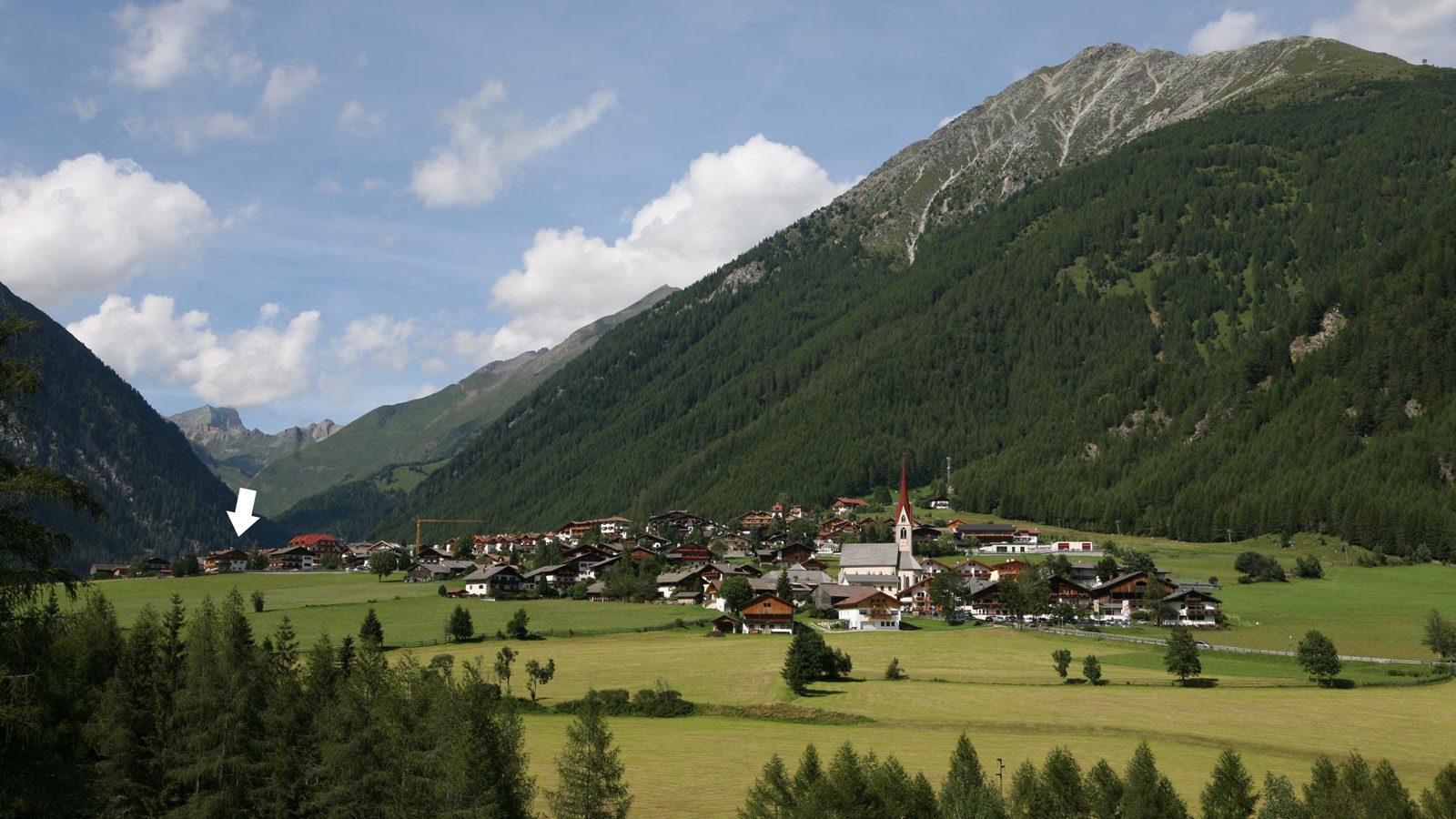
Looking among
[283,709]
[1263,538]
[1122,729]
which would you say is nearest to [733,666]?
[1122,729]

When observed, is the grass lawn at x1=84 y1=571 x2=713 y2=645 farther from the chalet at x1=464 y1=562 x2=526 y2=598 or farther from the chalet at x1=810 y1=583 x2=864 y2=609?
the chalet at x1=810 y1=583 x2=864 y2=609

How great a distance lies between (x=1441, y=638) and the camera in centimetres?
9294

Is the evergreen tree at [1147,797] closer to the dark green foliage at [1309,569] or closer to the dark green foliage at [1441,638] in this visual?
the dark green foliage at [1441,638]

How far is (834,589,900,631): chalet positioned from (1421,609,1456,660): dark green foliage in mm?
53535

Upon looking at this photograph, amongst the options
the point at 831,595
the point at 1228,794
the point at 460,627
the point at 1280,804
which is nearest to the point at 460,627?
the point at 460,627

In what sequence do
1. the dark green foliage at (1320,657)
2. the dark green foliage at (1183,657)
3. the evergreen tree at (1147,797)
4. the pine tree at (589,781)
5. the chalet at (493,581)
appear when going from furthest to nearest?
the chalet at (493,581), the dark green foliage at (1320,657), the dark green foliage at (1183,657), the pine tree at (589,781), the evergreen tree at (1147,797)

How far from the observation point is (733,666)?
93.1 metres

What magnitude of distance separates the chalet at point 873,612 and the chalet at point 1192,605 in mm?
31260

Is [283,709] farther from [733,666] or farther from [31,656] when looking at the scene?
[733,666]

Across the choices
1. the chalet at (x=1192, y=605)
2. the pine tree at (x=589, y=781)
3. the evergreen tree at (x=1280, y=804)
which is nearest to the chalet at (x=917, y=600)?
the chalet at (x=1192, y=605)

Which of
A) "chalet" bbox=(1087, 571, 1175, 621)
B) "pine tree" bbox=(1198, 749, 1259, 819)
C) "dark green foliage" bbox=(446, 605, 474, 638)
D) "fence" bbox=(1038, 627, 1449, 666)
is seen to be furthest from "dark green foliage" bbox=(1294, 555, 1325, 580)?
"pine tree" bbox=(1198, 749, 1259, 819)

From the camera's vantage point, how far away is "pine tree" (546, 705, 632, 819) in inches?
1694

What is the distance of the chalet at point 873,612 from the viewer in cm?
12700

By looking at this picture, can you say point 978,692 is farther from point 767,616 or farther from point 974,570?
point 974,570
